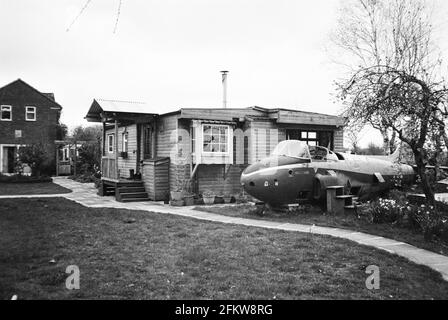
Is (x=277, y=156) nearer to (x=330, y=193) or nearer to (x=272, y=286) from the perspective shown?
(x=330, y=193)

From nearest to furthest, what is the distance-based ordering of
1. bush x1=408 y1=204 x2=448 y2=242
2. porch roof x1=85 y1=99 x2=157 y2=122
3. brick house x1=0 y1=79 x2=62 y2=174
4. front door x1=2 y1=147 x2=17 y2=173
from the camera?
bush x1=408 y1=204 x2=448 y2=242 → porch roof x1=85 y1=99 x2=157 y2=122 → brick house x1=0 y1=79 x2=62 y2=174 → front door x1=2 y1=147 x2=17 y2=173

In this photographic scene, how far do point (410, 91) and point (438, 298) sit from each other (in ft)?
18.6

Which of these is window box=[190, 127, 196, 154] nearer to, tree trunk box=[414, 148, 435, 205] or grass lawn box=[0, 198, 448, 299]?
grass lawn box=[0, 198, 448, 299]

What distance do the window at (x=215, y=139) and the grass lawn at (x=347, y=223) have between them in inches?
131

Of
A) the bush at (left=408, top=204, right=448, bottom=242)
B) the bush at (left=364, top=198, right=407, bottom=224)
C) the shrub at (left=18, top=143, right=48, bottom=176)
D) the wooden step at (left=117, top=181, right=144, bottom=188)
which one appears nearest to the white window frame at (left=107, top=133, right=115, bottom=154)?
the wooden step at (left=117, top=181, right=144, bottom=188)

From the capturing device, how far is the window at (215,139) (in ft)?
50.1

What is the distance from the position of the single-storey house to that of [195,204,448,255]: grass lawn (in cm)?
303

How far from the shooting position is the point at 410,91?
8.95 metres

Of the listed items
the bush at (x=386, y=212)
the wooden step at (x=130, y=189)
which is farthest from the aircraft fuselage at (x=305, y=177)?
the wooden step at (x=130, y=189)

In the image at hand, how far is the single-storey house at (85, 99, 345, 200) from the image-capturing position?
49.5 feet

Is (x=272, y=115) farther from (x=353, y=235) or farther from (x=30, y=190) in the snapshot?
(x=30, y=190)

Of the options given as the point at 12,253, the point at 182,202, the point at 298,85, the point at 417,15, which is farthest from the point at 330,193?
the point at 298,85

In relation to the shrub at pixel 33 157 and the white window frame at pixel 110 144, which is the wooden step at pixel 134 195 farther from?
the shrub at pixel 33 157

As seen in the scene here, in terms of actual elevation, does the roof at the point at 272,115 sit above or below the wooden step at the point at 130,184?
above
